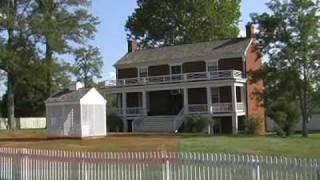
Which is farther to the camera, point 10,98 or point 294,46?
point 10,98

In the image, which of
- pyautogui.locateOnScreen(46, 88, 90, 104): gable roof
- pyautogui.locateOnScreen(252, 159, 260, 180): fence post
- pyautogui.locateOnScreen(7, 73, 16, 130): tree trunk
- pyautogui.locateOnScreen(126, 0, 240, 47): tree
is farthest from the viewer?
pyautogui.locateOnScreen(126, 0, 240, 47): tree

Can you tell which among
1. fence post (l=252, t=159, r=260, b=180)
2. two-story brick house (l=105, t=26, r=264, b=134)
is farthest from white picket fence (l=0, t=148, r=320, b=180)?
two-story brick house (l=105, t=26, r=264, b=134)

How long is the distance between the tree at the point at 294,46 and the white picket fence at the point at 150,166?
3026 cm

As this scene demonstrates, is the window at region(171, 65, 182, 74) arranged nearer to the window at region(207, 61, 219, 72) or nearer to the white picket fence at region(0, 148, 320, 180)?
the window at region(207, 61, 219, 72)

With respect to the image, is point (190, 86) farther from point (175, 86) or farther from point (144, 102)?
point (144, 102)

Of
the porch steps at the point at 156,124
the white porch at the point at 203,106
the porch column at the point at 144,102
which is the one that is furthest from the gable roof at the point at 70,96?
the porch column at the point at 144,102

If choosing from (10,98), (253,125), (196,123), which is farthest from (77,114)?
(10,98)

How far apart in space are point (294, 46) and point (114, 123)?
21.1 meters

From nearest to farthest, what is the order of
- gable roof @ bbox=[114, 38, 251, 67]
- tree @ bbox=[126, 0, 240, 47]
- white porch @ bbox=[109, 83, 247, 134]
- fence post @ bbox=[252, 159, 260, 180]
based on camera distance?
fence post @ bbox=[252, 159, 260, 180], white porch @ bbox=[109, 83, 247, 134], gable roof @ bbox=[114, 38, 251, 67], tree @ bbox=[126, 0, 240, 47]

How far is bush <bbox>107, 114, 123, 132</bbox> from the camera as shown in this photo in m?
58.2

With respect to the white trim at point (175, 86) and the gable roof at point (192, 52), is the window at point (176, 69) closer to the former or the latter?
the gable roof at point (192, 52)

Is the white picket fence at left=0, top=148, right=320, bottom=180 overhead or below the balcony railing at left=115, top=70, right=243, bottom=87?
below

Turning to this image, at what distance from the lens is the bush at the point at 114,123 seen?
→ 58156mm

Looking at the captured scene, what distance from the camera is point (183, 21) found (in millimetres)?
81500
